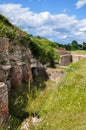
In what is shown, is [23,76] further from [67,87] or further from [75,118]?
[75,118]

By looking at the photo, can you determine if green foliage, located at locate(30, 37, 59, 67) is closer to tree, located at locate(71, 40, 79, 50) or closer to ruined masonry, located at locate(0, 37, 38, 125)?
ruined masonry, located at locate(0, 37, 38, 125)

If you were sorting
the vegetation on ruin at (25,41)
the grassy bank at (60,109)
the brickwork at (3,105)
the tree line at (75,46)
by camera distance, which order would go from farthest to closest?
the tree line at (75,46)
the vegetation on ruin at (25,41)
the brickwork at (3,105)
the grassy bank at (60,109)

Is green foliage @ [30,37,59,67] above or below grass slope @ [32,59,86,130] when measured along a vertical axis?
above

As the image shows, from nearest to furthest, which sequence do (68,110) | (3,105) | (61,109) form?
(68,110), (61,109), (3,105)

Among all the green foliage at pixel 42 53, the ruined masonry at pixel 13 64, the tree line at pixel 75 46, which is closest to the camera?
the ruined masonry at pixel 13 64

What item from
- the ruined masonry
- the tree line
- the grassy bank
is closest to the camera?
the grassy bank

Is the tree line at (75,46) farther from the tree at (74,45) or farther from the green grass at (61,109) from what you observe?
the green grass at (61,109)

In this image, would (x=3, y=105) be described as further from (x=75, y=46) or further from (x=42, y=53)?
(x=75, y=46)

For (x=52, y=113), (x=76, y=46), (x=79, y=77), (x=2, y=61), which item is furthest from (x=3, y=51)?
(x=76, y=46)

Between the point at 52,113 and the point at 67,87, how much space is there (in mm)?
2973

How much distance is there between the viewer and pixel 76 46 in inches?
2486

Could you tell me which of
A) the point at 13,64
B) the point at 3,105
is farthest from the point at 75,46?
the point at 3,105

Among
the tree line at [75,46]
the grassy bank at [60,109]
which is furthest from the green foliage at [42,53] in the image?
the tree line at [75,46]

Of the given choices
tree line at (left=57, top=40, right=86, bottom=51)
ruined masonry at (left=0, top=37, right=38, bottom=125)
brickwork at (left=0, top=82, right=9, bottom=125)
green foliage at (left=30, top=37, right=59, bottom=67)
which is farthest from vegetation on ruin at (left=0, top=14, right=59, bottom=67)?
tree line at (left=57, top=40, right=86, bottom=51)
